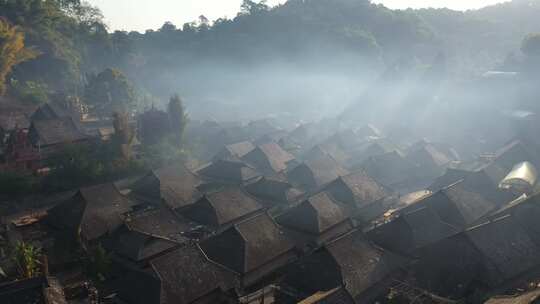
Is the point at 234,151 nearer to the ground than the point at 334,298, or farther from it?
farther from it

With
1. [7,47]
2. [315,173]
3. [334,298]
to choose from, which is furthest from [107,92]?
[334,298]

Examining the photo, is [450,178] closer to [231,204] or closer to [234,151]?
[231,204]

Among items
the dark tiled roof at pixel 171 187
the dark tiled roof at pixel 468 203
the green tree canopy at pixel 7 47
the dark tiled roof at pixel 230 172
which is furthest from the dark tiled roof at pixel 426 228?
the green tree canopy at pixel 7 47

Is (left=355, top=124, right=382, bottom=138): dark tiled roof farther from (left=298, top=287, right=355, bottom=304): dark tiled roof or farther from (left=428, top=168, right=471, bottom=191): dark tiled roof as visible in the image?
(left=298, top=287, right=355, bottom=304): dark tiled roof

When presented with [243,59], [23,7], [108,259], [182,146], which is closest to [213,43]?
[243,59]

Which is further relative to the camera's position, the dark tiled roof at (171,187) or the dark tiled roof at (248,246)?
the dark tiled roof at (171,187)

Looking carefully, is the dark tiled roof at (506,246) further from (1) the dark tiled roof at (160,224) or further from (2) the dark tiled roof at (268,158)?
(2) the dark tiled roof at (268,158)
